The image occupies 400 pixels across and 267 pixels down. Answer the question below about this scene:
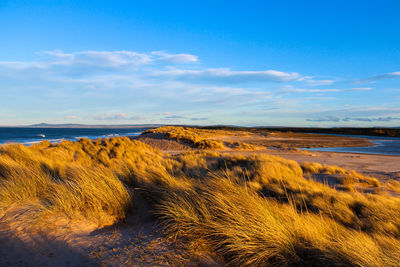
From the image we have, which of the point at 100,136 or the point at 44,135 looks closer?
the point at 100,136

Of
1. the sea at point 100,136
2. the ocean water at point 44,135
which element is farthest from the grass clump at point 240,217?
the ocean water at point 44,135

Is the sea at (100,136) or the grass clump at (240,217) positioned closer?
the grass clump at (240,217)

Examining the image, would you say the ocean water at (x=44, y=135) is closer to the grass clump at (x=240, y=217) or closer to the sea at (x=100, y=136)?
the sea at (x=100, y=136)

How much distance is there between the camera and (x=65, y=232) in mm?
3252

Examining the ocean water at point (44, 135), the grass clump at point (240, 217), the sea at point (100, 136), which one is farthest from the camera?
the ocean water at point (44, 135)

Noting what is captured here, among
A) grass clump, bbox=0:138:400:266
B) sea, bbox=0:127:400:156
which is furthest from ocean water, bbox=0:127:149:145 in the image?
grass clump, bbox=0:138:400:266

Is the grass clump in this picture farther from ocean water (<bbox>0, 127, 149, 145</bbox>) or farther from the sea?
ocean water (<bbox>0, 127, 149, 145</bbox>)

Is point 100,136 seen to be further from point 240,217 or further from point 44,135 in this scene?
point 240,217

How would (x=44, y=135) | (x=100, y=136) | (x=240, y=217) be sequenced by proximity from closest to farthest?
(x=240, y=217) → (x=100, y=136) → (x=44, y=135)

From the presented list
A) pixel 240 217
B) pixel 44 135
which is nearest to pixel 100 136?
pixel 44 135

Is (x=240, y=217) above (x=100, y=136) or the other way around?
above

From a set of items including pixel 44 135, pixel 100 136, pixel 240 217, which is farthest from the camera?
pixel 44 135

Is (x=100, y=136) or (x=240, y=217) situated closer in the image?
(x=240, y=217)

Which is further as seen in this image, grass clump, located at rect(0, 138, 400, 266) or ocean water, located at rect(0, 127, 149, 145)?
ocean water, located at rect(0, 127, 149, 145)
